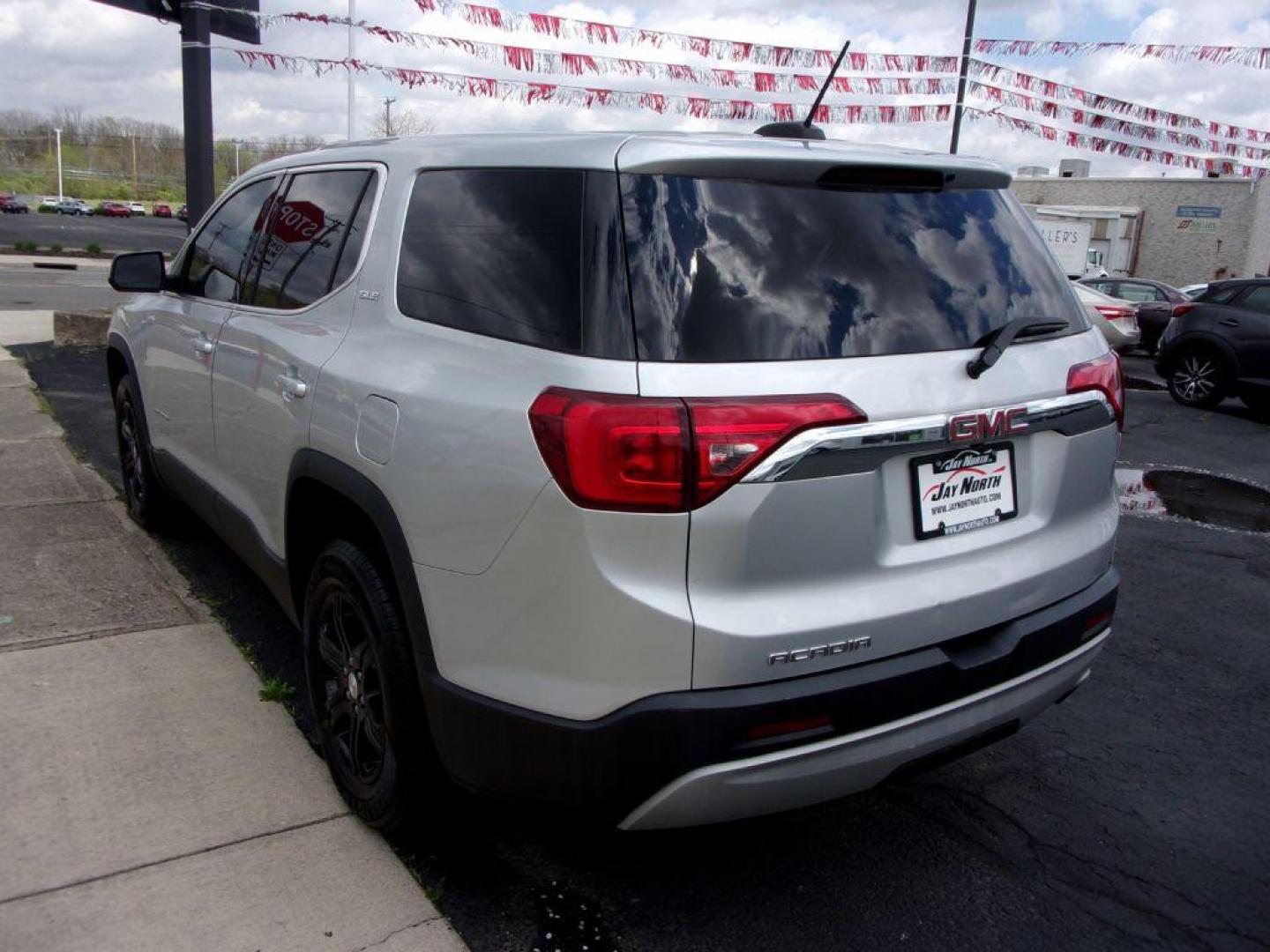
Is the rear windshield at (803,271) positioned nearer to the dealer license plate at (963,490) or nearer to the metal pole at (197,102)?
the dealer license plate at (963,490)

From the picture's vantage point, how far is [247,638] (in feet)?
13.5

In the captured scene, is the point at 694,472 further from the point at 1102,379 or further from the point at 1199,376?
the point at 1199,376

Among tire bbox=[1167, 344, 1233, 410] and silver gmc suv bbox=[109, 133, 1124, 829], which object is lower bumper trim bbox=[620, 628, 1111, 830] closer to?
silver gmc suv bbox=[109, 133, 1124, 829]

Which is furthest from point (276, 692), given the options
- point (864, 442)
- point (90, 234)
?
point (90, 234)

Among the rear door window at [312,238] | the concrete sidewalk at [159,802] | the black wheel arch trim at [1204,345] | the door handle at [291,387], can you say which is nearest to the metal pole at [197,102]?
the concrete sidewalk at [159,802]

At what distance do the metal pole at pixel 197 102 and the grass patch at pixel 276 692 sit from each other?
8953 millimetres

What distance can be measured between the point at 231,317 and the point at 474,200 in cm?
152

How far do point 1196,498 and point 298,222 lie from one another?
661 centimetres

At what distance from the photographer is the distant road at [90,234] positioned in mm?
39906

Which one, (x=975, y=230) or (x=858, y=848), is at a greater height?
(x=975, y=230)

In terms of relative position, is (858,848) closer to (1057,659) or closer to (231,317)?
(1057,659)

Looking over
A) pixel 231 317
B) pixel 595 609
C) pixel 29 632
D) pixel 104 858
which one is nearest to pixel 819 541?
pixel 595 609

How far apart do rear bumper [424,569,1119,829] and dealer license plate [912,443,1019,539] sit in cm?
27

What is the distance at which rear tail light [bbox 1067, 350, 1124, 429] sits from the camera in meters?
2.66
